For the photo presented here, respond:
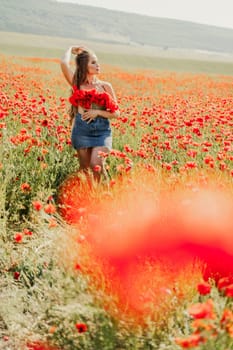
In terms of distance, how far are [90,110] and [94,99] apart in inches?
4.9

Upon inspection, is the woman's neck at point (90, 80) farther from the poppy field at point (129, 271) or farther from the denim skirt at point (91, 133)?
the poppy field at point (129, 271)

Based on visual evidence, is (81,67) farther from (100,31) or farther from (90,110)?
(100,31)

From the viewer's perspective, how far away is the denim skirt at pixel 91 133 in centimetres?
520

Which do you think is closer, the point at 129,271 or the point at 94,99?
the point at 129,271

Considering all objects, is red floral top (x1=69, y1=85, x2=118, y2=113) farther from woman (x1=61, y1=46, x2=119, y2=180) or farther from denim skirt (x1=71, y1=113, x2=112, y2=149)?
denim skirt (x1=71, y1=113, x2=112, y2=149)

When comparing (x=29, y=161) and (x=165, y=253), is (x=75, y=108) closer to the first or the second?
(x=29, y=161)

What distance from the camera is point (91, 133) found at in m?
5.22

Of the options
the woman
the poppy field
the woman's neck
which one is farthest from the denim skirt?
the poppy field

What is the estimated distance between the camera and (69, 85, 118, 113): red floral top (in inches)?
201

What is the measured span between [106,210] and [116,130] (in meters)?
3.75

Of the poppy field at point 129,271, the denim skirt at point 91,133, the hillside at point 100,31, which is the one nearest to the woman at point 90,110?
the denim skirt at point 91,133

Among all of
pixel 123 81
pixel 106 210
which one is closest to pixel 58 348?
pixel 106 210

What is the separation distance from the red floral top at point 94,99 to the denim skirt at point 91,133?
166mm

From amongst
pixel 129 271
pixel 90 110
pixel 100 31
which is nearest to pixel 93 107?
pixel 90 110
